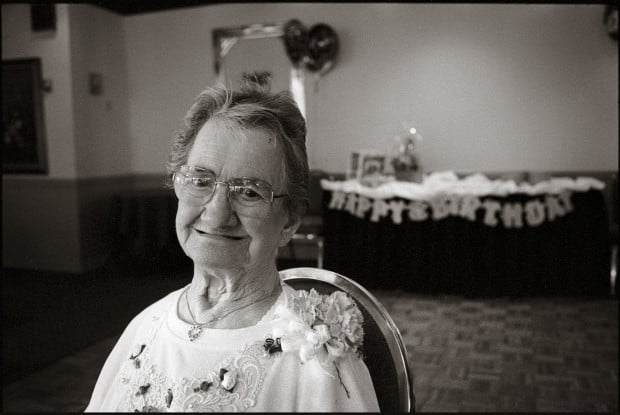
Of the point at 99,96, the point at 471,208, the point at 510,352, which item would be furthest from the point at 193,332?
the point at 99,96

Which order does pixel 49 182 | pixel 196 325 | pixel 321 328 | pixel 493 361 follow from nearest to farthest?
pixel 321 328
pixel 196 325
pixel 493 361
pixel 49 182

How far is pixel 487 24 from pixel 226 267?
5.82 metres

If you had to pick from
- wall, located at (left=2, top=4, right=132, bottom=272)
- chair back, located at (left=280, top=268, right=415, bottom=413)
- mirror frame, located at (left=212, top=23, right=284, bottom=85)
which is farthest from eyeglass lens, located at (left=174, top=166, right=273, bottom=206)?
mirror frame, located at (left=212, top=23, right=284, bottom=85)

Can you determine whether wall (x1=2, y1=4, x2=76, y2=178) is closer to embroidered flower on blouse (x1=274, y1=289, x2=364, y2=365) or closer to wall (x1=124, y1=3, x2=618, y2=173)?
wall (x1=124, y1=3, x2=618, y2=173)

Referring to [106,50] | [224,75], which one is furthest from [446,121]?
[106,50]

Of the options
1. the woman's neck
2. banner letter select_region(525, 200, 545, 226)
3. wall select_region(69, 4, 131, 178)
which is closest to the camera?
the woman's neck

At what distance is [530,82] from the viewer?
6.03m

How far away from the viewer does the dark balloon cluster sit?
623cm

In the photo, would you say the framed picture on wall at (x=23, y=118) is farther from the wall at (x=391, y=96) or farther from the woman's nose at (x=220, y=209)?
the woman's nose at (x=220, y=209)

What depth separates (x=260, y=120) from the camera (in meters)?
0.96

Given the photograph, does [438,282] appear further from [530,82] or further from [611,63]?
[611,63]

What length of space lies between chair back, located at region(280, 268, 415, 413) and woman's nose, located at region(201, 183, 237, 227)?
292mm

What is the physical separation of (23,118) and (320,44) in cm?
321

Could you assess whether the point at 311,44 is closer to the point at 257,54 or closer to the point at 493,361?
the point at 257,54
